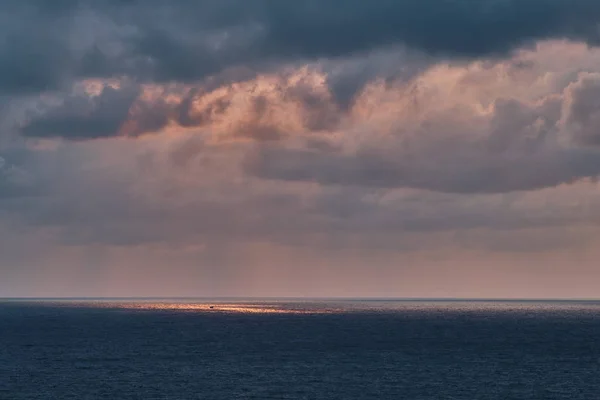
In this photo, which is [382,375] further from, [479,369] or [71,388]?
[71,388]

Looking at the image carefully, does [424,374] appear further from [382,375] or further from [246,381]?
[246,381]

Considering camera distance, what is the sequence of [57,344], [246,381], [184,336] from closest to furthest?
[246,381] < [57,344] < [184,336]

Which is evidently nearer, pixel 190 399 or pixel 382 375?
pixel 190 399

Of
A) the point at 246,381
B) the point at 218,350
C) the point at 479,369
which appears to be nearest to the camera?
the point at 246,381

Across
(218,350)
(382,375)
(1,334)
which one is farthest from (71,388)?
(1,334)

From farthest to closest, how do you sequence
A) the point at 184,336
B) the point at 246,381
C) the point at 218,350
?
the point at 184,336 → the point at 218,350 → the point at 246,381

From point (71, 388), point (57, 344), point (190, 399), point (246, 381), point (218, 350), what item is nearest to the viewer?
point (190, 399)

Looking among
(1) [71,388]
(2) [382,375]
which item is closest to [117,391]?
(1) [71,388]

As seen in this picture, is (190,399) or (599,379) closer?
(190,399)
